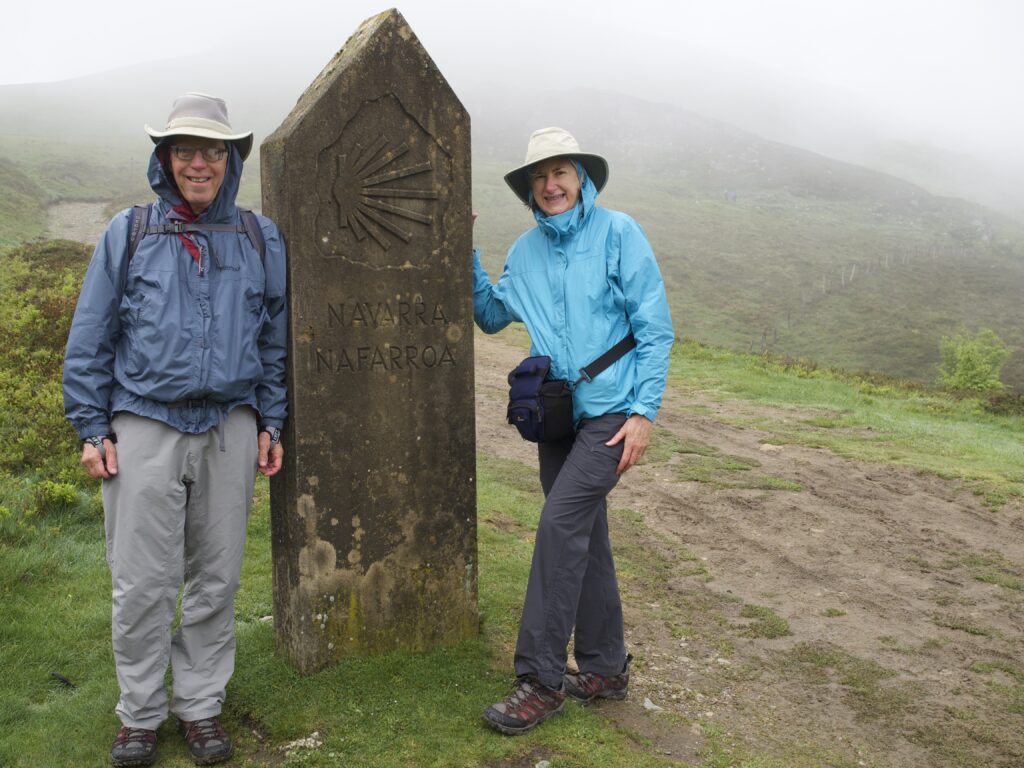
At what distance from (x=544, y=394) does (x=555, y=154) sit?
3.99 ft

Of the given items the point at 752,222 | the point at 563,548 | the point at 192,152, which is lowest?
the point at 563,548

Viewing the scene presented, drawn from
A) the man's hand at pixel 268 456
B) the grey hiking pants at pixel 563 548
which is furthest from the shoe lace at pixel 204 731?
the grey hiking pants at pixel 563 548

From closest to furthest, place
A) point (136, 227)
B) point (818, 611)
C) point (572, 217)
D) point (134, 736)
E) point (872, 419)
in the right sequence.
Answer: point (136, 227) → point (134, 736) → point (572, 217) → point (818, 611) → point (872, 419)

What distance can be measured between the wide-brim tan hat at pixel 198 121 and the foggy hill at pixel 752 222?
4656 centimetres

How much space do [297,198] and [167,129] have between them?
0.76 metres

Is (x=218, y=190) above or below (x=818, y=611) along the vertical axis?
above

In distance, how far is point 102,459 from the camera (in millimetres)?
3971

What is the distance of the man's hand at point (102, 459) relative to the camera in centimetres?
392

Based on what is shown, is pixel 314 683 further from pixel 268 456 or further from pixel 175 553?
pixel 268 456

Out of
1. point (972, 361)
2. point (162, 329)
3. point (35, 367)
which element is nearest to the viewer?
point (162, 329)

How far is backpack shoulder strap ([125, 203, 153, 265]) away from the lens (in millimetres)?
4012

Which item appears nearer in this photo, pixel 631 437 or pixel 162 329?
pixel 162 329

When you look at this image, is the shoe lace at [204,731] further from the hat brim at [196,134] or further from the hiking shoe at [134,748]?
the hat brim at [196,134]

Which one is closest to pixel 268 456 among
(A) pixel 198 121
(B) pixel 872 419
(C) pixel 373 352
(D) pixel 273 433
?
(D) pixel 273 433
